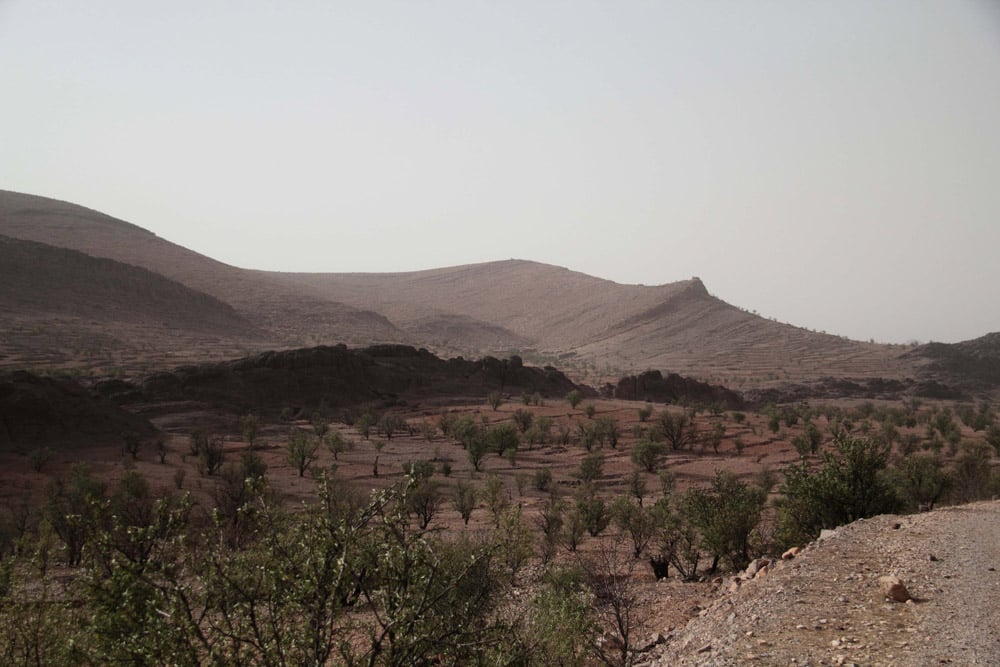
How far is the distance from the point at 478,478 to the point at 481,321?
356 ft

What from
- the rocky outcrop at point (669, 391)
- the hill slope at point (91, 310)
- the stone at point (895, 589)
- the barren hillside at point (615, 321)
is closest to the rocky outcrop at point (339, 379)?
the rocky outcrop at point (669, 391)

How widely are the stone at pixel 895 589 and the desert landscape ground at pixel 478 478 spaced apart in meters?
0.25

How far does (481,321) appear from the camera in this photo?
140 metres

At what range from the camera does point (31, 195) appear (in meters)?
142

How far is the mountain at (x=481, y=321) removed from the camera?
3228 inches

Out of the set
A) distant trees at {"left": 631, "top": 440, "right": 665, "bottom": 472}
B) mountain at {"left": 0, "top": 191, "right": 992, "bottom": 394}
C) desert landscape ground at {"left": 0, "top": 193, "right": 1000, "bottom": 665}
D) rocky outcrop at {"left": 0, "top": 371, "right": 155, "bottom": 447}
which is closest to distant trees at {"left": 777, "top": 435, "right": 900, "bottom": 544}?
desert landscape ground at {"left": 0, "top": 193, "right": 1000, "bottom": 665}

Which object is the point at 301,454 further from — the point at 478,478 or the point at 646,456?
the point at 646,456

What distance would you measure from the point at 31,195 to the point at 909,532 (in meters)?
171

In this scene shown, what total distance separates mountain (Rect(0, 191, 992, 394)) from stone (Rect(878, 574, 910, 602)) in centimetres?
6181

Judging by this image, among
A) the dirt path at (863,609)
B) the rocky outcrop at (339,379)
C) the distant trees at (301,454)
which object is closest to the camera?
the dirt path at (863,609)

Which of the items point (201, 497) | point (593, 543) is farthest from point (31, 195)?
point (593, 543)

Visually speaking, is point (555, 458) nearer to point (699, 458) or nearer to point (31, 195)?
point (699, 458)

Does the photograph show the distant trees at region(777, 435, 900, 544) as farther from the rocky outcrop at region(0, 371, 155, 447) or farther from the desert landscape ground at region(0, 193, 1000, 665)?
the rocky outcrop at region(0, 371, 155, 447)

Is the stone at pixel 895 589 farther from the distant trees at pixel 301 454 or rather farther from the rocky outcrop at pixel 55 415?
the rocky outcrop at pixel 55 415
